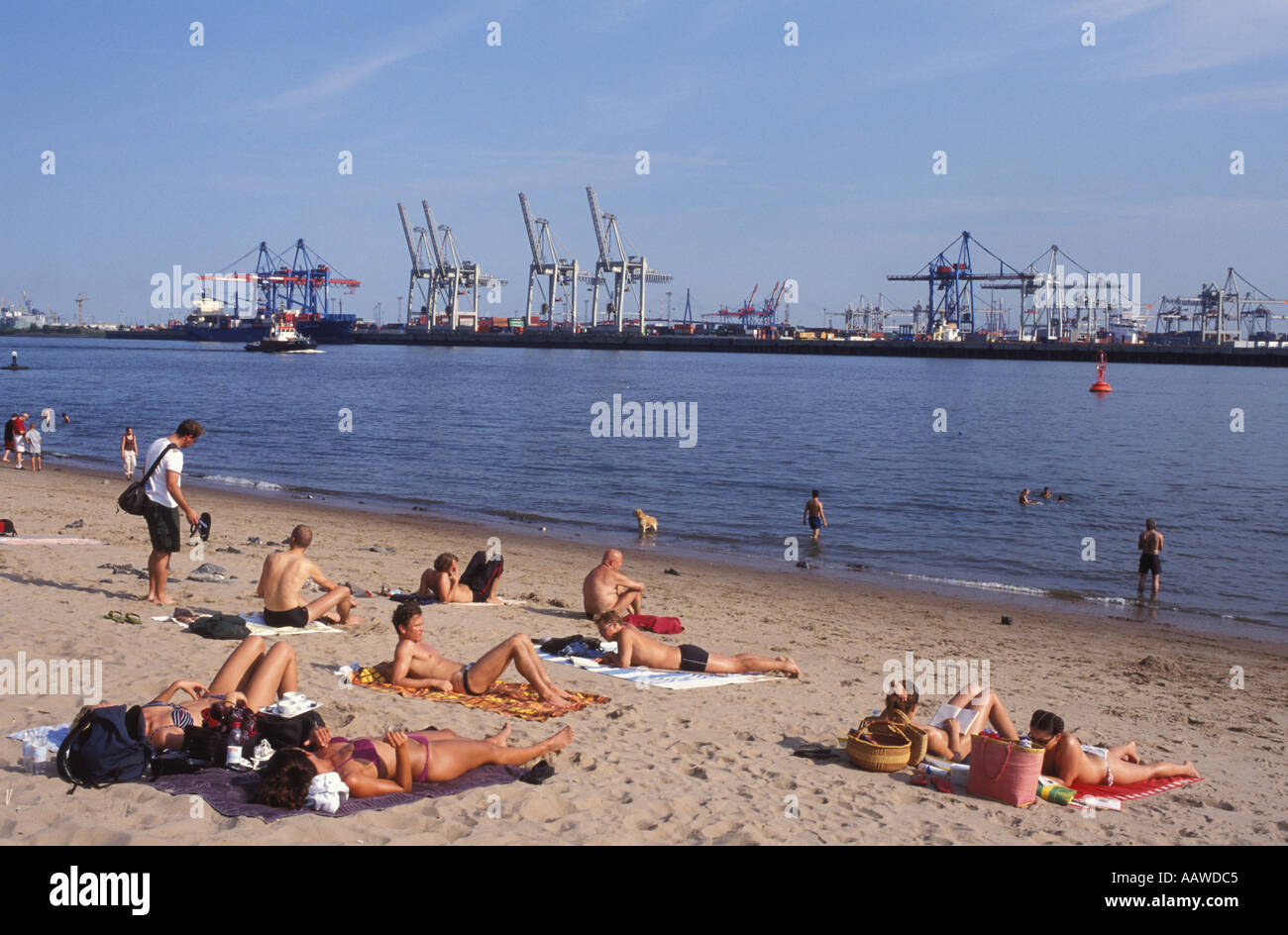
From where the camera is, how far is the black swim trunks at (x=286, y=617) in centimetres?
802

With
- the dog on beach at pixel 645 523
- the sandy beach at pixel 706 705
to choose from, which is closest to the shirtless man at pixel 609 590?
the sandy beach at pixel 706 705

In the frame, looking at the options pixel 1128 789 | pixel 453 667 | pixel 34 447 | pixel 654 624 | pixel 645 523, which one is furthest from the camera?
pixel 34 447

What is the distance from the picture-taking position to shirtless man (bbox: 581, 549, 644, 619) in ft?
30.3

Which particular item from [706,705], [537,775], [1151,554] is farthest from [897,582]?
[537,775]

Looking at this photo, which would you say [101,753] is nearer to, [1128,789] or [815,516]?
[1128,789]

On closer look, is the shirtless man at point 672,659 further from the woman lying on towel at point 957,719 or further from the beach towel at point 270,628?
the beach towel at point 270,628

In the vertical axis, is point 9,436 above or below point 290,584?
above

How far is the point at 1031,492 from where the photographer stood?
23.6 m

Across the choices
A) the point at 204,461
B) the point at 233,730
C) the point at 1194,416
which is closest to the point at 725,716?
the point at 233,730

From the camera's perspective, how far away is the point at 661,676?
750cm

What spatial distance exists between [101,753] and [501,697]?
250cm

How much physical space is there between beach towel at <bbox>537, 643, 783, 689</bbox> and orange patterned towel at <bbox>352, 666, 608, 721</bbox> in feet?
1.84

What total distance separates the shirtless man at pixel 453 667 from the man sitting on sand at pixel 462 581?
2.67m

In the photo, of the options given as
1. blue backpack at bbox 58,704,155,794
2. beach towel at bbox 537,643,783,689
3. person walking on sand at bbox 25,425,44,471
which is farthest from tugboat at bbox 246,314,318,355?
blue backpack at bbox 58,704,155,794
